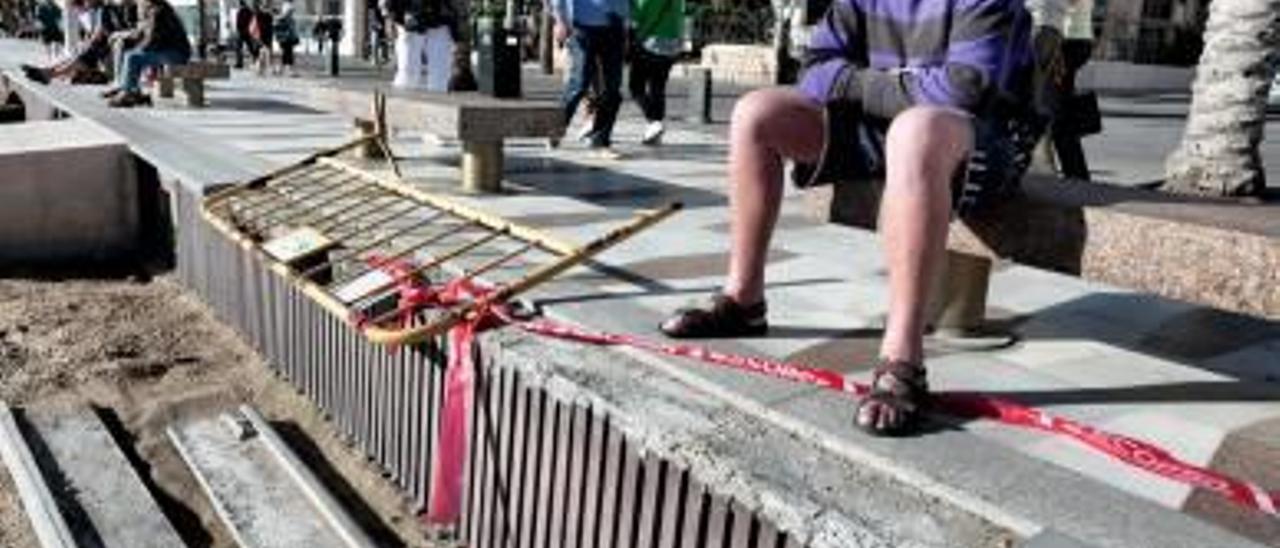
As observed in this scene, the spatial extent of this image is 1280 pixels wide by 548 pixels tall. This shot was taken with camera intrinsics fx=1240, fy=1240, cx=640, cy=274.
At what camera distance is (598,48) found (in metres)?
9.16

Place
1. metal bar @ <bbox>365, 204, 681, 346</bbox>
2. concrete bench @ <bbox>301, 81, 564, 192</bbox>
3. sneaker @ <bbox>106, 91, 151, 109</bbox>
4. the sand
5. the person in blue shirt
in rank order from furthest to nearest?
sneaker @ <bbox>106, 91, 151, 109</bbox>
the person in blue shirt
concrete bench @ <bbox>301, 81, 564, 192</bbox>
the sand
metal bar @ <bbox>365, 204, 681, 346</bbox>

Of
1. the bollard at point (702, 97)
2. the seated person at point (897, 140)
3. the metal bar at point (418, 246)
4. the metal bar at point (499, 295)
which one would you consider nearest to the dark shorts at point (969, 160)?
the seated person at point (897, 140)

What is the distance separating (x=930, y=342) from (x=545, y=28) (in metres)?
26.9

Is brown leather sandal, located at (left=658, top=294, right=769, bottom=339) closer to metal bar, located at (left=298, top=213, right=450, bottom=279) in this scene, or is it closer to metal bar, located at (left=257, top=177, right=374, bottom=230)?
metal bar, located at (left=298, top=213, right=450, bottom=279)

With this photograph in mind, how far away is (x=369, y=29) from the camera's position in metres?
37.9

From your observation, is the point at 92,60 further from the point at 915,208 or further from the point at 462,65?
the point at 915,208

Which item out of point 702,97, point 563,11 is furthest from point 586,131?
point 702,97

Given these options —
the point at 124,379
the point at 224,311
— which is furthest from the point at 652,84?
the point at 124,379

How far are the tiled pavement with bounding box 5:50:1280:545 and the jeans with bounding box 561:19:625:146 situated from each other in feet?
8.15

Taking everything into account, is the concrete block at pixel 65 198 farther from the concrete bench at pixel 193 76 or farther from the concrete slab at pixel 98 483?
the concrete bench at pixel 193 76

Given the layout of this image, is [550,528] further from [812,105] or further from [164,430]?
[164,430]

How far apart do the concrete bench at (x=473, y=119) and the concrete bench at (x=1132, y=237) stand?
109 inches

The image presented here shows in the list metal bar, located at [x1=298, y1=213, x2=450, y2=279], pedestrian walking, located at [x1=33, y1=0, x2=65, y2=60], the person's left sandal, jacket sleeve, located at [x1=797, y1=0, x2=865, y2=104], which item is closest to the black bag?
jacket sleeve, located at [x1=797, y1=0, x2=865, y2=104]

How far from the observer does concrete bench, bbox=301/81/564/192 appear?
6102 mm
